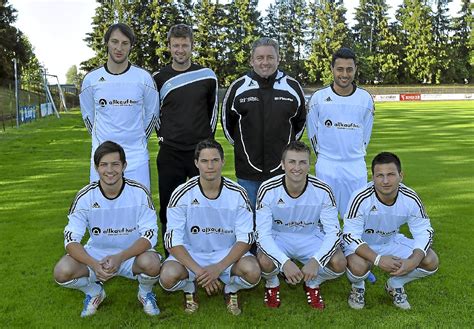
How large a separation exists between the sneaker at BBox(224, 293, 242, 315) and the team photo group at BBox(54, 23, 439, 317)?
10 mm

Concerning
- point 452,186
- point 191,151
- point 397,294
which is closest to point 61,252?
point 191,151

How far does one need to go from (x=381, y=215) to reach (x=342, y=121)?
105 centimetres

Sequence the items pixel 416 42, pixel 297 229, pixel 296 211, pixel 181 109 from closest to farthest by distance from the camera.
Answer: pixel 296 211 < pixel 297 229 < pixel 181 109 < pixel 416 42

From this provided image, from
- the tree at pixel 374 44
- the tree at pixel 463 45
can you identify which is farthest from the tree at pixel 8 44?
the tree at pixel 463 45

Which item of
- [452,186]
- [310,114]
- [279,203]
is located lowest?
[452,186]

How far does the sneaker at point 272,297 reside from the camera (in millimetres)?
4309

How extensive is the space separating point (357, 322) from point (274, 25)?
Answer: 75.2 metres

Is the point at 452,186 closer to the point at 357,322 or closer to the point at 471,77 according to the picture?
the point at 357,322

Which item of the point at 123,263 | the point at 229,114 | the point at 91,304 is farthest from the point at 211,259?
the point at 229,114

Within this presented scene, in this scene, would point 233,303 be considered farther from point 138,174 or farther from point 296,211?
point 138,174

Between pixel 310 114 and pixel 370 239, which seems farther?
pixel 310 114

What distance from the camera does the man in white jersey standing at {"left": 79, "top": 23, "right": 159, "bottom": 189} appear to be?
4727 millimetres

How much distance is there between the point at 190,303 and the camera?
420 cm

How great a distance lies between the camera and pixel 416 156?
541 inches
